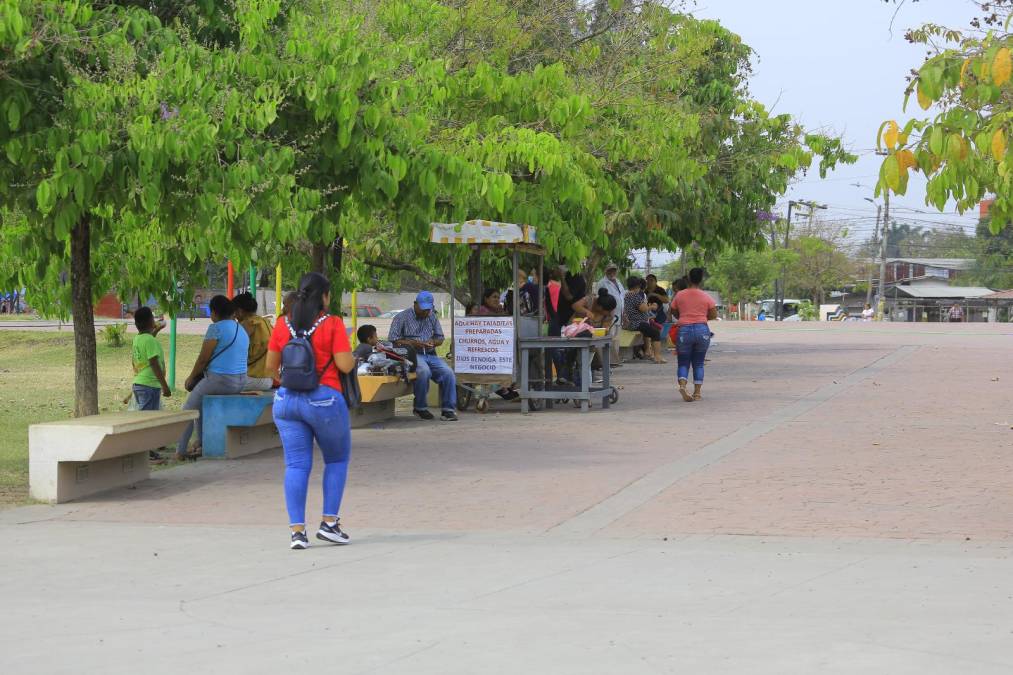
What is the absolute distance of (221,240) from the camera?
36.1ft

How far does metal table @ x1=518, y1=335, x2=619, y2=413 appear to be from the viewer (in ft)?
54.4

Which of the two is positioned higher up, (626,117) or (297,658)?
(626,117)

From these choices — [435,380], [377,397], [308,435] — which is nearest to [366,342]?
[435,380]

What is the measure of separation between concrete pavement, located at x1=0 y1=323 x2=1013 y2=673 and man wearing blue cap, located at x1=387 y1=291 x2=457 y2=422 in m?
1.49

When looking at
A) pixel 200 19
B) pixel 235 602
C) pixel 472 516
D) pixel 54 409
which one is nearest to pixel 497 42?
pixel 200 19

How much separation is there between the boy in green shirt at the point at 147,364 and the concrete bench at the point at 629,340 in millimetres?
13547

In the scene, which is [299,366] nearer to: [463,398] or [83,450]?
[83,450]

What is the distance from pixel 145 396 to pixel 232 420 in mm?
1022

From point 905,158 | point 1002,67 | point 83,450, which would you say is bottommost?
point 83,450

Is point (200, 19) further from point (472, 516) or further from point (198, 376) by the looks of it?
point (472, 516)

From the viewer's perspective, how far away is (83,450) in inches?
400

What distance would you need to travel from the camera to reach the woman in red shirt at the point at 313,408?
8.29 m

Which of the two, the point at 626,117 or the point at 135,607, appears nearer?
the point at 135,607

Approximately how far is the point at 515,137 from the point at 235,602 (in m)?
8.65
